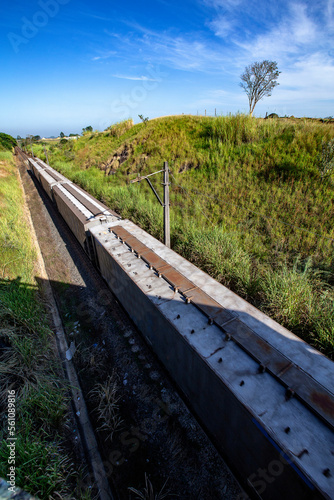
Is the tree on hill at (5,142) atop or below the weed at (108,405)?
atop

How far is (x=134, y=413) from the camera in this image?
4.35m

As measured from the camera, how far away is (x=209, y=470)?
3.55 meters

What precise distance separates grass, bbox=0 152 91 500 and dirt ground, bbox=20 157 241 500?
60 cm

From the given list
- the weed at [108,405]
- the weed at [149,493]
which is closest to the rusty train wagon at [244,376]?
the weed at [149,493]

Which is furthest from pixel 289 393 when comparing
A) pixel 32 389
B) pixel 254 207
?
pixel 254 207

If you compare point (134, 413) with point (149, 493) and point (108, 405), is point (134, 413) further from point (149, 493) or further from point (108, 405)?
point (149, 493)

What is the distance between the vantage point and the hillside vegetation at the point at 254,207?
5.53m

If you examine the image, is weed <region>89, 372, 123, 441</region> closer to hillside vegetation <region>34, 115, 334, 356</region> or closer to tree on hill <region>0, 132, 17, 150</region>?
hillside vegetation <region>34, 115, 334, 356</region>

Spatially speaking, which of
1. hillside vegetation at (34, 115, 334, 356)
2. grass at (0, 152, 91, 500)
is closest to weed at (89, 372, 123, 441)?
grass at (0, 152, 91, 500)

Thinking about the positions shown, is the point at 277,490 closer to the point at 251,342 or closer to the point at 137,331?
the point at 251,342

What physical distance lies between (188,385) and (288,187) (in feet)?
33.3

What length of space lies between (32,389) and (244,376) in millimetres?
4023

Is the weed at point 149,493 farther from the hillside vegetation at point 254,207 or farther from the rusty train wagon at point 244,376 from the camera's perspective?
the hillside vegetation at point 254,207

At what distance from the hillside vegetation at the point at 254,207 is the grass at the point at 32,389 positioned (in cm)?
490
